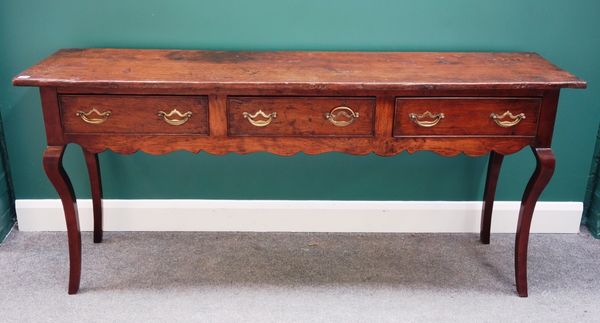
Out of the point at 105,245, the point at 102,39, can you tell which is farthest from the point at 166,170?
the point at 102,39

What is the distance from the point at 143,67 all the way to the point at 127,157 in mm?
632

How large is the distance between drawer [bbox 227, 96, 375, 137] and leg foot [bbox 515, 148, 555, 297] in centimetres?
58

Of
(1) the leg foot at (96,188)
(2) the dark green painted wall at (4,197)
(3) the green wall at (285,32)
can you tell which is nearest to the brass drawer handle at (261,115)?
(3) the green wall at (285,32)

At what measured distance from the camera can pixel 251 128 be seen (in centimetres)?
199

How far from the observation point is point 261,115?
197 cm

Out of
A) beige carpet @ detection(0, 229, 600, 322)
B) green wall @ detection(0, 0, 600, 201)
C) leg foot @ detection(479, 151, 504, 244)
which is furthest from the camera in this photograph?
leg foot @ detection(479, 151, 504, 244)

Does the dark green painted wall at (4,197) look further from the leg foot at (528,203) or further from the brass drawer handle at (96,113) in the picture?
the leg foot at (528,203)

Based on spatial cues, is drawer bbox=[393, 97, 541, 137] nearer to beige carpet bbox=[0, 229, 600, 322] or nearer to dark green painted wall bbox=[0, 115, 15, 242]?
beige carpet bbox=[0, 229, 600, 322]

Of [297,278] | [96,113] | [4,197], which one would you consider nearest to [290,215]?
[297,278]

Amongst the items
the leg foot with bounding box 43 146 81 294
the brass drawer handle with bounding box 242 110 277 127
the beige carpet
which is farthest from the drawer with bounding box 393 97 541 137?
the leg foot with bounding box 43 146 81 294

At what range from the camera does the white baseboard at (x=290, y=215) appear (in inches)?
104

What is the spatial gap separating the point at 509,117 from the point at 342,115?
21.1 inches

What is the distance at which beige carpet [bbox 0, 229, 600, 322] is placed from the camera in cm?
216

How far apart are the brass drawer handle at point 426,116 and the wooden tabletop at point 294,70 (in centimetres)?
10
